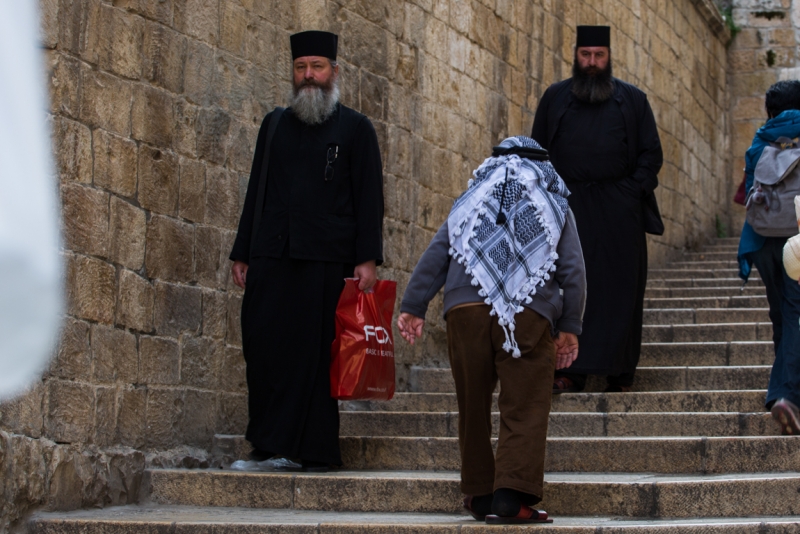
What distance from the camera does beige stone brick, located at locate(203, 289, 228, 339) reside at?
603 centimetres

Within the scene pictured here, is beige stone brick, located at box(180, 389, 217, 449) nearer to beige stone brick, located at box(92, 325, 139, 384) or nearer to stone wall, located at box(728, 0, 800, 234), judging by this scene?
beige stone brick, located at box(92, 325, 139, 384)

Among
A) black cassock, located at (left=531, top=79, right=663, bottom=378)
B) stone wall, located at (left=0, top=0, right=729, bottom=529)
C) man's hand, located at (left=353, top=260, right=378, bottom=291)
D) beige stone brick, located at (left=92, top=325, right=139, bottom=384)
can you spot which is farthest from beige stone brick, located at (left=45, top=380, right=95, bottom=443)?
black cassock, located at (left=531, top=79, right=663, bottom=378)

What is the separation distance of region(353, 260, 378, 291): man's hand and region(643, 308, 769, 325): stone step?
3801mm

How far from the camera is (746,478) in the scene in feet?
15.0

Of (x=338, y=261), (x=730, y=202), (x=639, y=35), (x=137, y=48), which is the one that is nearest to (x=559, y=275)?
(x=338, y=261)

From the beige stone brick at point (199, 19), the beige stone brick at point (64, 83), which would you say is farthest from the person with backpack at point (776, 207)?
the beige stone brick at point (64, 83)

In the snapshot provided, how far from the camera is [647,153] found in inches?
265

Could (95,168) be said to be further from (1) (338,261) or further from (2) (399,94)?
(2) (399,94)

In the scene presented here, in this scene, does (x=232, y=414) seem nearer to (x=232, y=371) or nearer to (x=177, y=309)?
(x=232, y=371)

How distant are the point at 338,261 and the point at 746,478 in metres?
2.06

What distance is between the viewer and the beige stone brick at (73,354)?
4.91m

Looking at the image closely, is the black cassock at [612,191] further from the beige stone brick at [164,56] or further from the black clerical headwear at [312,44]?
the beige stone brick at [164,56]

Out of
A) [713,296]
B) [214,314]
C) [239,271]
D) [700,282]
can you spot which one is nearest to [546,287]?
[239,271]

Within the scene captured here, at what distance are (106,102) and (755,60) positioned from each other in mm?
15021
